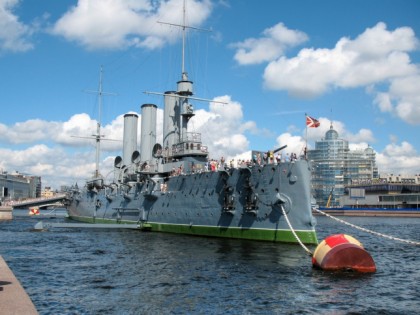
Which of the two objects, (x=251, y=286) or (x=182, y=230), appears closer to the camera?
(x=251, y=286)

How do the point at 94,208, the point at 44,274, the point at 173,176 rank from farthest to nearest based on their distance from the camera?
the point at 94,208 → the point at 173,176 → the point at 44,274

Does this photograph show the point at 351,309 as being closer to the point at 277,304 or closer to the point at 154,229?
the point at 277,304

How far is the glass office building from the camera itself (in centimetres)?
16788

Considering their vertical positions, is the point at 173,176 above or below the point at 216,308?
above

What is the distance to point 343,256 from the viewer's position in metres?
17.0

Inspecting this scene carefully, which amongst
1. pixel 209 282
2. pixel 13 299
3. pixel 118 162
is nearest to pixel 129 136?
pixel 118 162

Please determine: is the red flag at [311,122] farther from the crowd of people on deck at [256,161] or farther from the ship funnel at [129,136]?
the ship funnel at [129,136]

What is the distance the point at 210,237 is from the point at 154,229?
31.2 ft

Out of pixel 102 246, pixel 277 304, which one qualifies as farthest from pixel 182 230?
pixel 277 304

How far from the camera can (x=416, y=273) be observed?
18266 millimetres

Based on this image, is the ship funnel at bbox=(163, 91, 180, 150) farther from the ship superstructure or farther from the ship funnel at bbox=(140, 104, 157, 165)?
the ship funnel at bbox=(140, 104, 157, 165)

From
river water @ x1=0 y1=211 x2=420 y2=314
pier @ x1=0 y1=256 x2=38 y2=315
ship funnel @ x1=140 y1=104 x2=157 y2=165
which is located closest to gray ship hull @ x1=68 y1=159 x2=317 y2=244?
river water @ x1=0 y1=211 x2=420 y2=314

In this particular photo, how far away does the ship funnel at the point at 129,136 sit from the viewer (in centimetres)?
5469

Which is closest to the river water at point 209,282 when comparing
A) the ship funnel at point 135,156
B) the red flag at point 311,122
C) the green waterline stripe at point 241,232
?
the green waterline stripe at point 241,232
